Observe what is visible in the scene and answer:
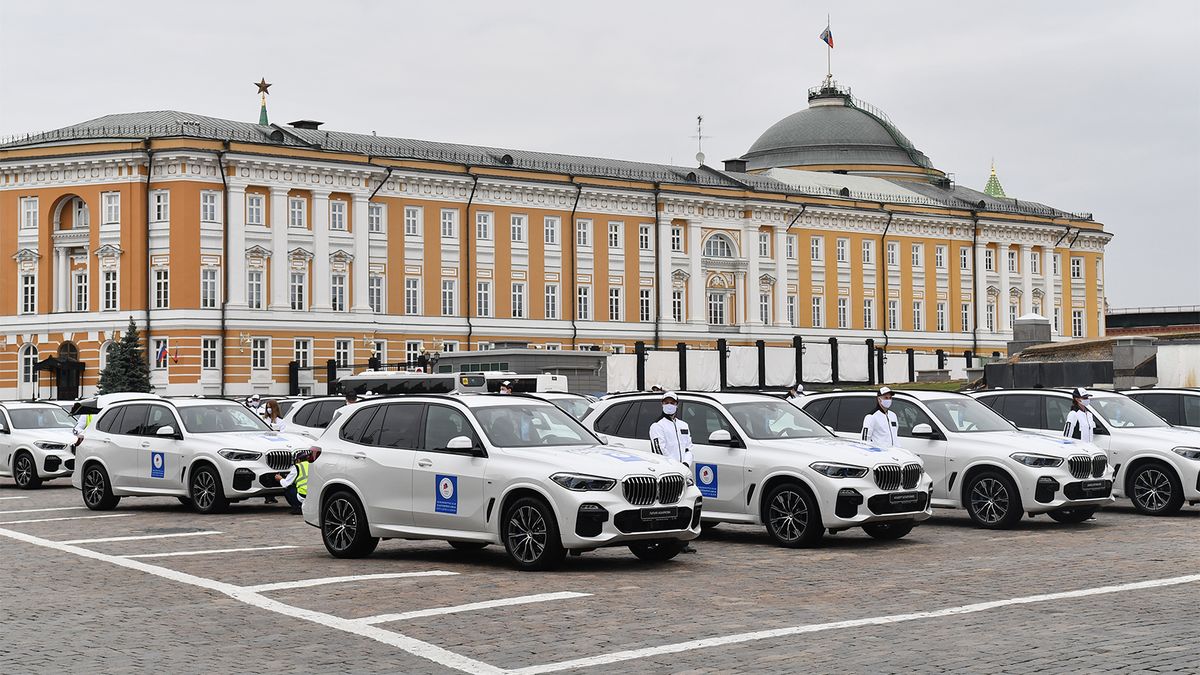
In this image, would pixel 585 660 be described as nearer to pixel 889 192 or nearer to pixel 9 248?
pixel 9 248

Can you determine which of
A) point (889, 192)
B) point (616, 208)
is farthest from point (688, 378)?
point (889, 192)

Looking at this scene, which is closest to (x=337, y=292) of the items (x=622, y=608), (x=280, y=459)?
(x=280, y=459)

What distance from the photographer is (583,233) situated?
7950cm

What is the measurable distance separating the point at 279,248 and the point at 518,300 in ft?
42.2

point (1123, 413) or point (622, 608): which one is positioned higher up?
point (1123, 413)

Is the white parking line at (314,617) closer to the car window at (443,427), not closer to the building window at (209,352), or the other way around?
the car window at (443,427)

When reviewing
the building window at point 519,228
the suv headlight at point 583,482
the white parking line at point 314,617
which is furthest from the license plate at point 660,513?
the building window at point 519,228

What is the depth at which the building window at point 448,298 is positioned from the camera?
246 feet

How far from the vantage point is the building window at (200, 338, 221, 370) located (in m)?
67.8

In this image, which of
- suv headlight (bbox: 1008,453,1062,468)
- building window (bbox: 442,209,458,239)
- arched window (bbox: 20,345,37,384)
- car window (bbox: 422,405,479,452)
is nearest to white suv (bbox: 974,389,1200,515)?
suv headlight (bbox: 1008,453,1062,468)

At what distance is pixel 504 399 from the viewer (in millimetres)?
16312

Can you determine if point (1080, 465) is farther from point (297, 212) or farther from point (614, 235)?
point (614, 235)

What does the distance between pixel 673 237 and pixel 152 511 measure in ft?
199

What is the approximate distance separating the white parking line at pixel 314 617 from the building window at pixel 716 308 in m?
67.5
